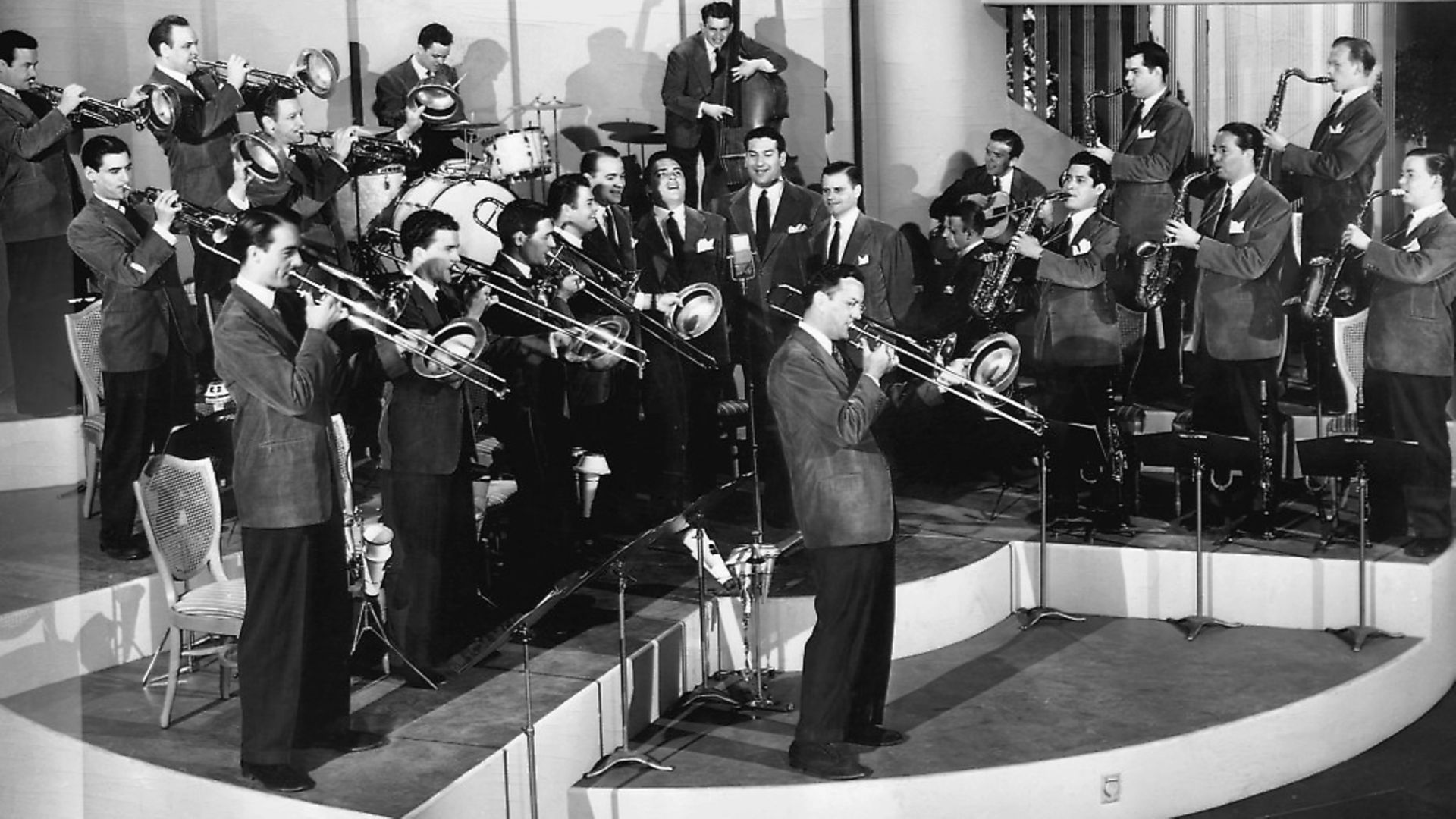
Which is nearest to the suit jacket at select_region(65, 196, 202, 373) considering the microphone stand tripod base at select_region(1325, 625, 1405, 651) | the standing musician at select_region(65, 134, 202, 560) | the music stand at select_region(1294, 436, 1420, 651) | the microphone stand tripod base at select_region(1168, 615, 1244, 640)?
the standing musician at select_region(65, 134, 202, 560)

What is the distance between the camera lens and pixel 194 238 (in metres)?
5.11

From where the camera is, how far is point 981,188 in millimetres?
7938

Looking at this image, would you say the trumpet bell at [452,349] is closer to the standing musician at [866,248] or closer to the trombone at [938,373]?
the trombone at [938,373]

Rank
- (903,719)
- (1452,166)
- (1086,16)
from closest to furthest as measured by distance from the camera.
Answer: (903,719) → (1452,166) → (1086,16)

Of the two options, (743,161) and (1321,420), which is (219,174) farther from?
(1321,420)

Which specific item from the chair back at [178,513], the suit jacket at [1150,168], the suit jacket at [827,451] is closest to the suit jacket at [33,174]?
the chair back at [178,513]

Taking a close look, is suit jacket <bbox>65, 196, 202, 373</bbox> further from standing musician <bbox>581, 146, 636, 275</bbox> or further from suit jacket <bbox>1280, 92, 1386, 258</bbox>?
suit jacket <bbox>1280, 92, 1386, 258</bbox>

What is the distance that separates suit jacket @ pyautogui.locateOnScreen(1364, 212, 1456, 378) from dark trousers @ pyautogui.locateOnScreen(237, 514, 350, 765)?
4.02m

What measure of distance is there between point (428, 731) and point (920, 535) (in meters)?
2.59

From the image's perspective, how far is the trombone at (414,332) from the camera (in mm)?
5082

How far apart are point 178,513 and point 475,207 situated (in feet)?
5.13

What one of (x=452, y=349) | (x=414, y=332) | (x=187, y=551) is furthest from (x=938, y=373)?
(x=187, y=551)

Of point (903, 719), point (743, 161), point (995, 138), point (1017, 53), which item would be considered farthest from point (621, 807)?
point (1017, 53)

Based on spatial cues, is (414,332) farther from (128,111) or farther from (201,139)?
(128,111)
